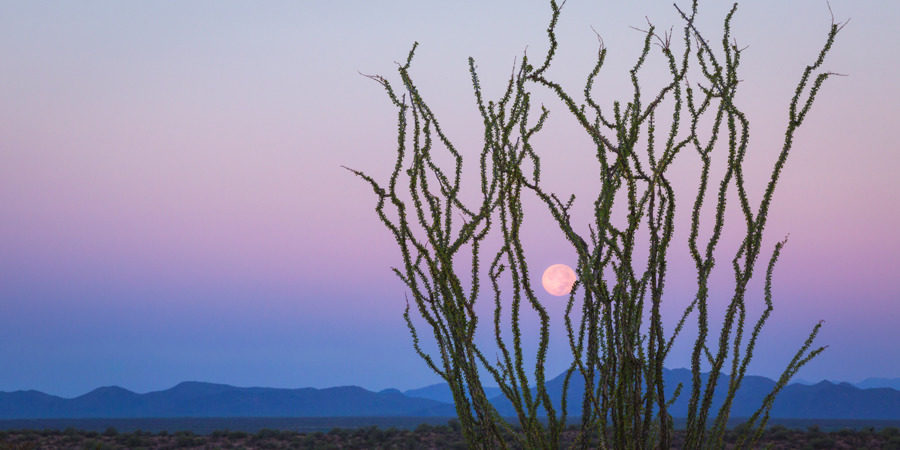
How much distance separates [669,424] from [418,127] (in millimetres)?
1447

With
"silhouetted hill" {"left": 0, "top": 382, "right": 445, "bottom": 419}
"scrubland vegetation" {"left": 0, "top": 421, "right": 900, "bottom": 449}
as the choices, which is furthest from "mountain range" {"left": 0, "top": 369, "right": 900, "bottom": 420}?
"scrubland vegetation" {"left": 0, "top": 421, "right": 900, "bottom": 449}

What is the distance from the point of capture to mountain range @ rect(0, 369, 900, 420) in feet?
440

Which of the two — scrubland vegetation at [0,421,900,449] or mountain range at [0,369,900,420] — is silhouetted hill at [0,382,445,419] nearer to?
mountain range at [0,369,900,420]

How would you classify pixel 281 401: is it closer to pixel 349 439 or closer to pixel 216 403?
pixel 216 403

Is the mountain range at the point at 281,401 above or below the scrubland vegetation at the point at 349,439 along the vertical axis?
above

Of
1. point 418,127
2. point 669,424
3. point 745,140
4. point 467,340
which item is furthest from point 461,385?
point 745,140

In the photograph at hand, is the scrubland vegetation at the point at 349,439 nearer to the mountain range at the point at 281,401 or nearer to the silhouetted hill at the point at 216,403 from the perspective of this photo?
the mountain range at the point at 281,401

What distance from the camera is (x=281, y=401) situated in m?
153

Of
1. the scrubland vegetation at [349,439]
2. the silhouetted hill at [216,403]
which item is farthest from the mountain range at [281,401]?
the scrubland vegetation at [349,439]

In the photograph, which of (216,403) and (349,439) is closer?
(349,439)

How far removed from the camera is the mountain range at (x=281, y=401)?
134250mm

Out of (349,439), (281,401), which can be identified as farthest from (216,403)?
(349,439)

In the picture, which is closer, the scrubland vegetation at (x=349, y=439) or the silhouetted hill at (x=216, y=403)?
the scrubland vegetation at (x=349, y=439)

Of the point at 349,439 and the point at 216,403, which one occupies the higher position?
the point at 216,403
